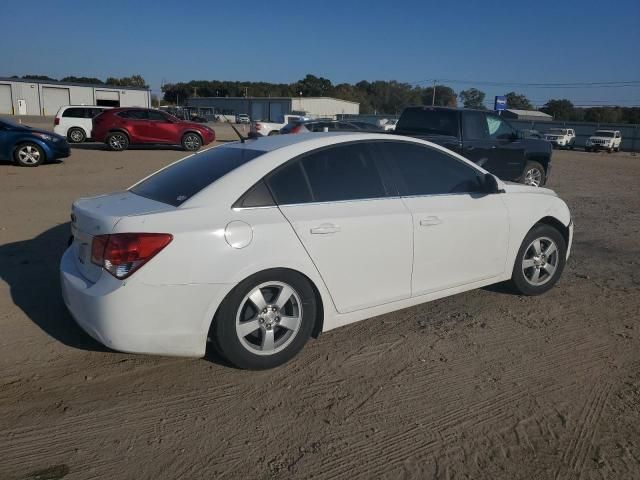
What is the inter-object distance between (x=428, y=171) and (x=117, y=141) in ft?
59.7

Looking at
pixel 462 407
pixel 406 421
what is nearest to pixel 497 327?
pixel 462 407

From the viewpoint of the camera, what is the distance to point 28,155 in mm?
14844

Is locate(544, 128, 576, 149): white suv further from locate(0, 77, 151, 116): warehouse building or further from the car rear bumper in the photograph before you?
locate(0, 77, 151, 116): warehouse building

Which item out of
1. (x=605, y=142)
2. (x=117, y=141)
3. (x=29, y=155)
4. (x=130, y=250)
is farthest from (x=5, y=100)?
(x=130, y=250)

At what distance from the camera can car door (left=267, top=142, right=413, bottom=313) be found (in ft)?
12.0

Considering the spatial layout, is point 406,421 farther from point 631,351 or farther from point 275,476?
point 631,351

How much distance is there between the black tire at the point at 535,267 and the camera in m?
4.92

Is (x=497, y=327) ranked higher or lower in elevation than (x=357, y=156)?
lower

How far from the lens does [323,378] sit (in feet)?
11.7

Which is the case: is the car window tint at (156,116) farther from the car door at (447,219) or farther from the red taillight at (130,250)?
the red taillight at (130,250)

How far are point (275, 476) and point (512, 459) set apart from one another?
1221 mm

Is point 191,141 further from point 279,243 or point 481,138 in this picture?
point 279,243

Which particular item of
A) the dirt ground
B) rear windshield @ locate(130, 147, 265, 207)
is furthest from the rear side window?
rear windshield @ locate(130, 147, 265, 207)

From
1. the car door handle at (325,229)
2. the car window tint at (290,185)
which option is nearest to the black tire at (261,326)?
the car door handle at (325,229)
